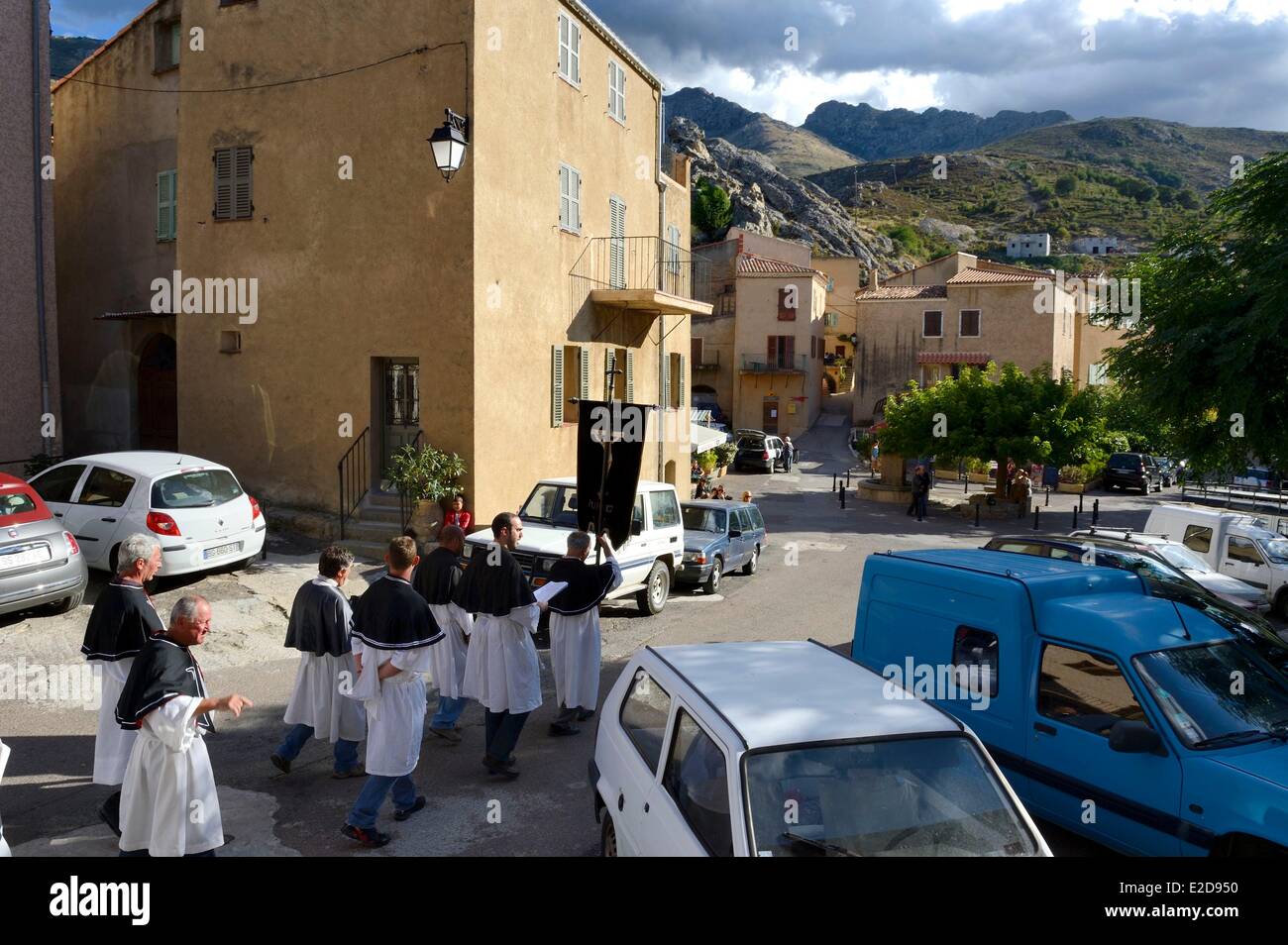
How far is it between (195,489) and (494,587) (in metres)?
6.12

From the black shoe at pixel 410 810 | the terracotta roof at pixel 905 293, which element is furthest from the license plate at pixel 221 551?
the terracotta roof at pixel 905 293

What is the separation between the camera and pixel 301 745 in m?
7.06

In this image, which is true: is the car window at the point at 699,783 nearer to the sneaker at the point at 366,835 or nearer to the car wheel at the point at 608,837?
the car wheel at the point at 608,837

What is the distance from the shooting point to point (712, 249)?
187ft

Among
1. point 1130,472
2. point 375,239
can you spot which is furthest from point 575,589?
point 1130,472

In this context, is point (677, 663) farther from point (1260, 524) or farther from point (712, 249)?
point (712, 249)

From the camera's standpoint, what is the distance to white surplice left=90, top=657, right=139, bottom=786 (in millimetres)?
5973

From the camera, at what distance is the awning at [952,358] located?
50.7 metres

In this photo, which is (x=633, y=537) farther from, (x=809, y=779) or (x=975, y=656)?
(x=809, y=779)

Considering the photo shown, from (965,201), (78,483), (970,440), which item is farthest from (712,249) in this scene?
(965,201)

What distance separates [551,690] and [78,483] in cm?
651

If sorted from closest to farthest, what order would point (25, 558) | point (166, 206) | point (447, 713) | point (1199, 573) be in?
point (447, 713)
point (25, 558)
point (1199, 573)
point (166, 206)

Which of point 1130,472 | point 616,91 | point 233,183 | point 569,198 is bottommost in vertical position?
point 1130,472

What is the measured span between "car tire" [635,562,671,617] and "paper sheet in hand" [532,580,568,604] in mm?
4973
